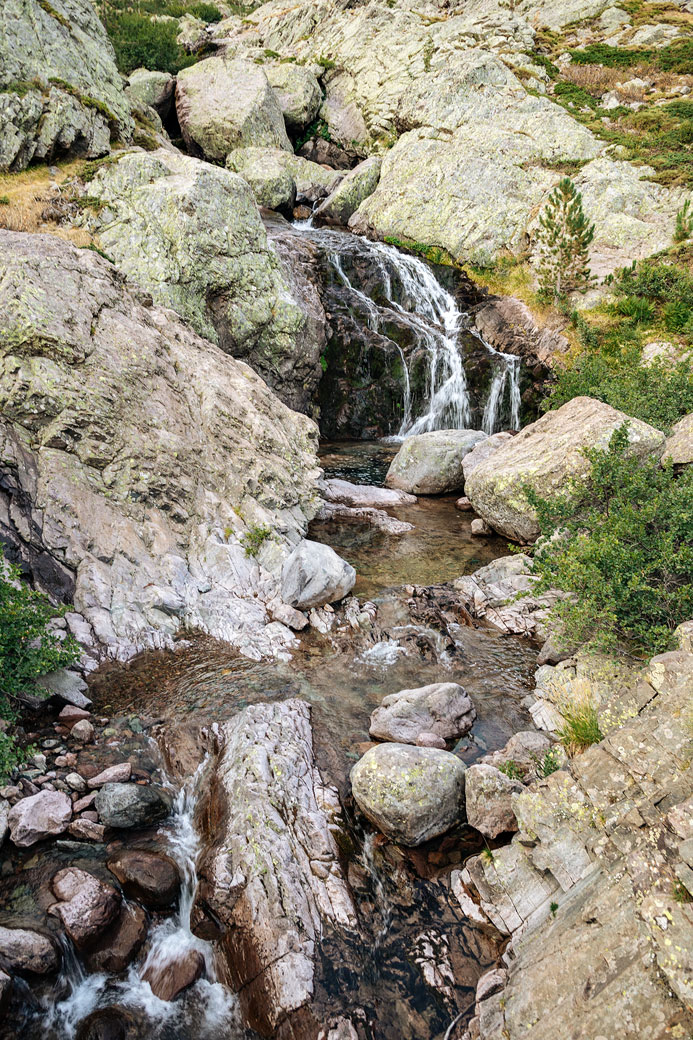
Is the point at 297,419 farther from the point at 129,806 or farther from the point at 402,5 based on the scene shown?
the point at 402,5

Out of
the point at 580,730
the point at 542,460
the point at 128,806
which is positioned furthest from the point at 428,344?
the point at 128,806

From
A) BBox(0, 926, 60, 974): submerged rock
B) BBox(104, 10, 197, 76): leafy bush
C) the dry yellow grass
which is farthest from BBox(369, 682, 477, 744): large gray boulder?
BBox(104, 10, 197, 76): leafy bush

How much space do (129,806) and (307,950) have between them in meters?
2.51

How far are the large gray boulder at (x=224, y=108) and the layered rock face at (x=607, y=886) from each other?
38482 millimetres

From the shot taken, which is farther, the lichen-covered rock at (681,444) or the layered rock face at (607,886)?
the lichen-covered rock at (681,444)

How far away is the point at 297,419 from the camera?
15859mm

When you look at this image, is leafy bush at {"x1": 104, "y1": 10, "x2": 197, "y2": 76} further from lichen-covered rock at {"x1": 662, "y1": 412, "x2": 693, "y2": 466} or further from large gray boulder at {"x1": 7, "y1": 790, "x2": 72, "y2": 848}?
large gray boulder at {"x1": 7, "y1": 790, "x2": 72, "y2": 848}

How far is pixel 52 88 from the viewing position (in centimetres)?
1798

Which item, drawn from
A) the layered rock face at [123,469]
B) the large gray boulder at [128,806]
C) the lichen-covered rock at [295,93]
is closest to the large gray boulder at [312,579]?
the layered rock face at [123,469]

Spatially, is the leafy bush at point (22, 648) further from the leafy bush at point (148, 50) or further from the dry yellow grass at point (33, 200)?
the leafy bush at point (148, 50)

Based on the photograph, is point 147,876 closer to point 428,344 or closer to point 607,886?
point 607,886

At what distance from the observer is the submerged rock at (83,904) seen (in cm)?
501

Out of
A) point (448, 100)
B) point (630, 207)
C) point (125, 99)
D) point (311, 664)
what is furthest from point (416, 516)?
point (448, 100)

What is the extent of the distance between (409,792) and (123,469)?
797 cm
